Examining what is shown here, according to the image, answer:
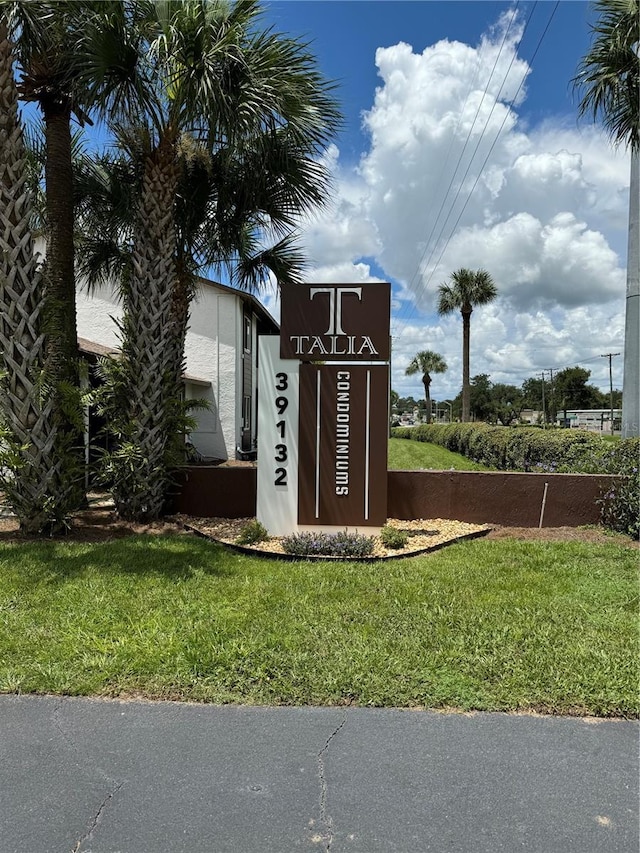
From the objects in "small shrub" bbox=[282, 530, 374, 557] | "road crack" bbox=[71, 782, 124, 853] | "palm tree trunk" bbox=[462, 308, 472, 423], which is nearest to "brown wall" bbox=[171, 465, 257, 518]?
"small shrub" bbox=[282, 530, 374, 557]

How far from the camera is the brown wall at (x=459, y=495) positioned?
25.2ft

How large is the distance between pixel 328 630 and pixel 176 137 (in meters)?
6.72

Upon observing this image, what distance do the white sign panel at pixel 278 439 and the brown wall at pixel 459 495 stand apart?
34.6 inches

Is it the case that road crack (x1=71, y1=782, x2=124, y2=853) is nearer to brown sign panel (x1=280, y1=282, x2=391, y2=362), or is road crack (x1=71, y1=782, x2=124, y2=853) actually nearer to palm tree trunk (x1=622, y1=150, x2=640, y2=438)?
brown sign panel (x1=280, y1=282, x2=391, y2=362)

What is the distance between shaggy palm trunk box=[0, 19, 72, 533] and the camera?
6512 millimetres

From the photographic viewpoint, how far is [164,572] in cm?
A: 559

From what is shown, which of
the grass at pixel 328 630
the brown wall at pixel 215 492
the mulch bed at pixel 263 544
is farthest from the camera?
the brown wall at pixel 215 492

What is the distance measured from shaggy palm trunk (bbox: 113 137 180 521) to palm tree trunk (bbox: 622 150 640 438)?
761cm

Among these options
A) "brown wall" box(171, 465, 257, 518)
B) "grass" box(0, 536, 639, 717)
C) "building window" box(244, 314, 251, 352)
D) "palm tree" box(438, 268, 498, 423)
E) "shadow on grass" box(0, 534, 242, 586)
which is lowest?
"grass" box(0, 536, 639, 717)

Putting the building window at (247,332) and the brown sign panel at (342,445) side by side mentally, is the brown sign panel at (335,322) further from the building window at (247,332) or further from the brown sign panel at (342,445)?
the building window at (247,332)

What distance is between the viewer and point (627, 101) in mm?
9125

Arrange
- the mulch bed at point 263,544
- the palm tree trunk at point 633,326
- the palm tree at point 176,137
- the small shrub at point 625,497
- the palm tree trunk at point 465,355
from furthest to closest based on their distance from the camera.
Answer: the palm tree trunk at point 465,355 → the palm tree trunk at point 633,326 → the small shrub at point 625,497 → the mulch bed at point 263,544 → the palm tree at point 176,137

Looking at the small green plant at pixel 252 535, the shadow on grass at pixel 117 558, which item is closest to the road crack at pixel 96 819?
the shadow on grass at pixel 117 558

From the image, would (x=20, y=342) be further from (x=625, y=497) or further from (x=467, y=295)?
(x=467, y=295)
